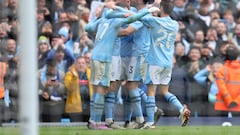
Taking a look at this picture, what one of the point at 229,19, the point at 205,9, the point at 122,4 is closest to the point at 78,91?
the point at 122,4

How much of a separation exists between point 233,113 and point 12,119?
10.6 feet

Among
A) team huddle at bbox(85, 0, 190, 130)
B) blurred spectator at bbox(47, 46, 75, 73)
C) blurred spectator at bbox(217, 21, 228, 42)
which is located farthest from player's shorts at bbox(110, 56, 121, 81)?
blurred spectator at bbox(217, 21, 228, 42)

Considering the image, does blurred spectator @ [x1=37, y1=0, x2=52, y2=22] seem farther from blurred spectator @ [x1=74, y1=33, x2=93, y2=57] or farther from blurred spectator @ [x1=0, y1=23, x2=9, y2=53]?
blurred spectator @ [x1=0, y1=23, x2=9, y2=53]

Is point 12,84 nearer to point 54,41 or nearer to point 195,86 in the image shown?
point 54,41

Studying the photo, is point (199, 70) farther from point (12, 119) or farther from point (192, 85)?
point (12, 119)

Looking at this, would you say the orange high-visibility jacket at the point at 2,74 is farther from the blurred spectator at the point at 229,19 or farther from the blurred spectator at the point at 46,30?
the blurred spectator at the point at 229,19

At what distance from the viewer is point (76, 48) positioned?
11.2 metres

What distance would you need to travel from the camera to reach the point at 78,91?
10.7m

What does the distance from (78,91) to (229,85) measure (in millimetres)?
2044

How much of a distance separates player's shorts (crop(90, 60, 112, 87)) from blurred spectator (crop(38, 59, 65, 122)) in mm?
657

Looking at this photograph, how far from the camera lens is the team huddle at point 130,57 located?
9.79 meters

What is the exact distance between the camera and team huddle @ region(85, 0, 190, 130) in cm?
979

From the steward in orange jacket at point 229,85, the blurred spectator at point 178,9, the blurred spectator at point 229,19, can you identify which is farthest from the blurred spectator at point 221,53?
the blurred spectator at point 178,9

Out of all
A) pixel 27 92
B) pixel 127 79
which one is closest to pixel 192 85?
pixel 127 79
